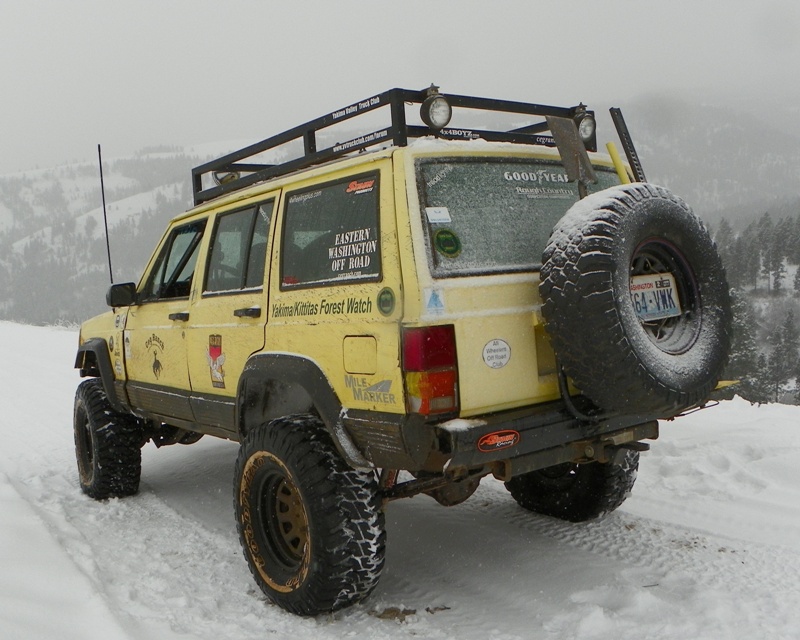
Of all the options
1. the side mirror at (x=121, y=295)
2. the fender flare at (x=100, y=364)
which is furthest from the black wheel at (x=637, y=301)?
the fender flare at (x=100, y=364)

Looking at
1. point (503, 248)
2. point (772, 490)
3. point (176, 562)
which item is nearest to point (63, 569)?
point (176, 562)

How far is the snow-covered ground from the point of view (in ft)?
9.98

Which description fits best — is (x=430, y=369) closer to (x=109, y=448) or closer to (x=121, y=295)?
(x=121, y=295)

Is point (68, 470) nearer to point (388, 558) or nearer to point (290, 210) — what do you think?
point (388, 558)

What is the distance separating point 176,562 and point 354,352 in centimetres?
190

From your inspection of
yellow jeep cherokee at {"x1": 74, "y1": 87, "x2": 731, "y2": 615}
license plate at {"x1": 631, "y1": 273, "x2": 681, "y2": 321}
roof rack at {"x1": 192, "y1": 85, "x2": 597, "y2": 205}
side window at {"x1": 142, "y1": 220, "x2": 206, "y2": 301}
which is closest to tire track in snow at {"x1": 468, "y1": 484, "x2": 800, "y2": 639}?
yellow jeep cherokee at {"x1": 74, "y1": 87, "x2": 731, "y2": 615}

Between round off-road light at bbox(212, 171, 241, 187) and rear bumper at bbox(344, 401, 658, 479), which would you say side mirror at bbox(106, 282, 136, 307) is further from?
rear bumper at bbox(344, 401, 658, 479)

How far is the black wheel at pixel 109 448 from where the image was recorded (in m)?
5.12

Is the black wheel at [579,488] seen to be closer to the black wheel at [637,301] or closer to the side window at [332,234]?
the black wheel at [637,301]

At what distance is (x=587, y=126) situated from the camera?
13.1ft

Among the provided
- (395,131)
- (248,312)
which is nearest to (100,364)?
(248,312)

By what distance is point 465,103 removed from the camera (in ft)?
11.1

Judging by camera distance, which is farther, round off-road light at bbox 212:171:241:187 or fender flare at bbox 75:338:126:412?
fender flare at bbox 75:338:126:412

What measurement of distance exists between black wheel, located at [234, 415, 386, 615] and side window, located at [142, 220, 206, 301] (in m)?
1.45
